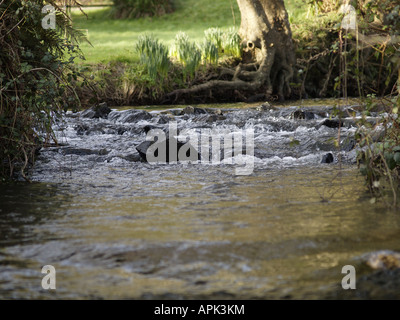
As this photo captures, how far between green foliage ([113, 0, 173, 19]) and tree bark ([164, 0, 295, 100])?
482 inches

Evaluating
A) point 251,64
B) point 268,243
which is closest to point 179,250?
point 268,243

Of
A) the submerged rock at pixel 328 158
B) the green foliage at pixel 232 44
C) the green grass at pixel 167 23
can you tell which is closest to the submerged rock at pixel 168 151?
the submerged rock at pixel 328 158

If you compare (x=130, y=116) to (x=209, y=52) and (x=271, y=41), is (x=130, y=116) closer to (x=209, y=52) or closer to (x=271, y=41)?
(x=209, y=52)

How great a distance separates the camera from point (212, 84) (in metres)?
15.0

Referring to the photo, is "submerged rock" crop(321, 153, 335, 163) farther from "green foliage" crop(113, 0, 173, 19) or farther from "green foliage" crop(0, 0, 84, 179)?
"green foliage" crop(113, 0, 173, 19)

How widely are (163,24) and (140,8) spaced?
2448 millimetres

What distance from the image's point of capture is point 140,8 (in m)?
27.6

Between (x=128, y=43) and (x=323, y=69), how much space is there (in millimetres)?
6965

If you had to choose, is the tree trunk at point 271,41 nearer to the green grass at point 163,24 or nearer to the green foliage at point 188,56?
the green foliage at point 188,56

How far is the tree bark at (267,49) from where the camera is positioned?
1546 cm

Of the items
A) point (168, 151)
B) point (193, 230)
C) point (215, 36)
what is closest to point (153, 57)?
point (215, 36)

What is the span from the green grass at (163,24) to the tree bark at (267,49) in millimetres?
4277

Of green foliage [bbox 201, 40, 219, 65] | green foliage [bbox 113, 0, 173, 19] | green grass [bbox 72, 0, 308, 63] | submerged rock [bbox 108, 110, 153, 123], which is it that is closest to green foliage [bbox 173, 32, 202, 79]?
green foliage [bbox 201, 40, 219, 65]
